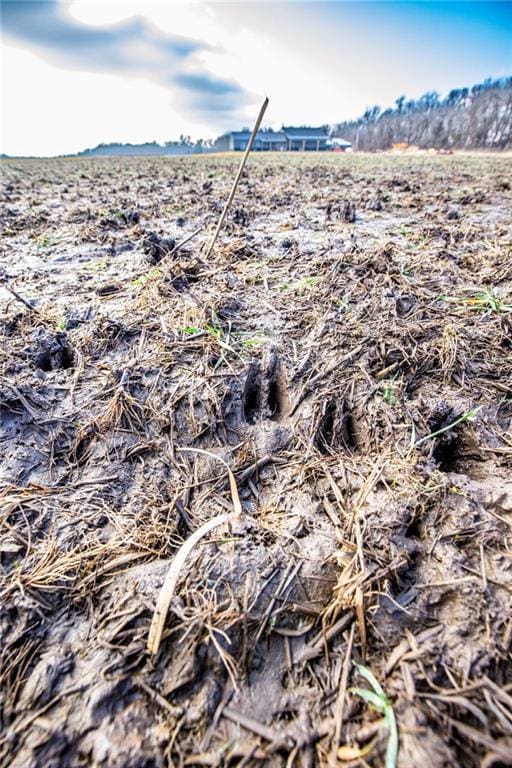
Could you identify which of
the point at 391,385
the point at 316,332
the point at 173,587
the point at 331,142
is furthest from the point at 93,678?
the point at 331,142

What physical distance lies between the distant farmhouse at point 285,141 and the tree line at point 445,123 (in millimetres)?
5772

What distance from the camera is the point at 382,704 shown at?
39.9 inches

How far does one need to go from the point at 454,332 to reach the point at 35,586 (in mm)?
2400

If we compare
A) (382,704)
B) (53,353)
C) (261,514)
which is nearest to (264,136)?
(53,353)

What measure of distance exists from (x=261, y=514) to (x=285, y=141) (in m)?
59.5

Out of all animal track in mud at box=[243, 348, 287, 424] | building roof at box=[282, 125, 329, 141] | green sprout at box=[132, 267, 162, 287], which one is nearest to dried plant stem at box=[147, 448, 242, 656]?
animal track in mud at box=[243, 348, 287, 424]

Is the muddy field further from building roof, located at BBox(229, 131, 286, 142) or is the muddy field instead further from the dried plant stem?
building roof, located at BBox(229, 131, 286, 142)

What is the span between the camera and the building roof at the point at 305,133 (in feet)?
164

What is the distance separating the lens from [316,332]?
88.4 inches

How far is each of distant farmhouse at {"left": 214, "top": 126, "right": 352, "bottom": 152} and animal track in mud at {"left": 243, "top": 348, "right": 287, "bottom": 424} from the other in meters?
55.6

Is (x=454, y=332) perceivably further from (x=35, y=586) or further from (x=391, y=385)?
(x=35, y=586)

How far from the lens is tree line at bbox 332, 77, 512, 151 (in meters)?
34.8

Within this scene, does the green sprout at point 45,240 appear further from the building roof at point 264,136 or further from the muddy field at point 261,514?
the building roof at point 264,136

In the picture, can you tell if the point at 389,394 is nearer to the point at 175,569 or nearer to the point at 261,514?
the point at 261,514
